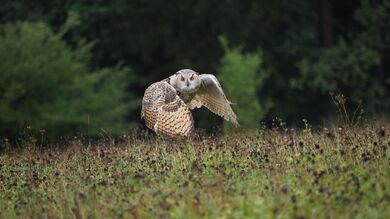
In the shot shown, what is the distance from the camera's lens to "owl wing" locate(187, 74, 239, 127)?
46.5 ft

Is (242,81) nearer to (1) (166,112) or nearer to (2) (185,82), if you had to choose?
(2) (185,82)

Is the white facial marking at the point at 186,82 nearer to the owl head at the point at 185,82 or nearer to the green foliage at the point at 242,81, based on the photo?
the owl head at the point at 185,82

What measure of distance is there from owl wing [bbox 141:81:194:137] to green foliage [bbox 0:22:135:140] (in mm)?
15113

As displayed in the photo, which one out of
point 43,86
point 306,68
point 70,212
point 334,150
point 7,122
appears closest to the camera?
point 70,212

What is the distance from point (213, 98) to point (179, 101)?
1.88 meters

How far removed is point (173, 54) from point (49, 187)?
28335 mm

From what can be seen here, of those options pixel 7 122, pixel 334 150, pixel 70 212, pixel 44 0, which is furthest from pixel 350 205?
pixel 44 0

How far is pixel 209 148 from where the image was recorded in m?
9.92

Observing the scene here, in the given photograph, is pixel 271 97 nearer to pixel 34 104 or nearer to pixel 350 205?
pixel 34 104

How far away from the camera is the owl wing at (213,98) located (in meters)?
14.2

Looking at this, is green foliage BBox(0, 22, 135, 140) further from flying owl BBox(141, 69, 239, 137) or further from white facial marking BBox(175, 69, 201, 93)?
white facial marking BBox(175, 69, 201, 93)

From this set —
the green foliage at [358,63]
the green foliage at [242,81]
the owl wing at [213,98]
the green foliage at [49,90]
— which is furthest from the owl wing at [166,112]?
the green foliage at [358,63]

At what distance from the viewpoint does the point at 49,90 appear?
30609mm

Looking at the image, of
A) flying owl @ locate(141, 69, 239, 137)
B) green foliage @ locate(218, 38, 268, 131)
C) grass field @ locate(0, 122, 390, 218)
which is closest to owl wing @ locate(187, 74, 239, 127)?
flying owl @ locate(141, 69, 239, 137)
